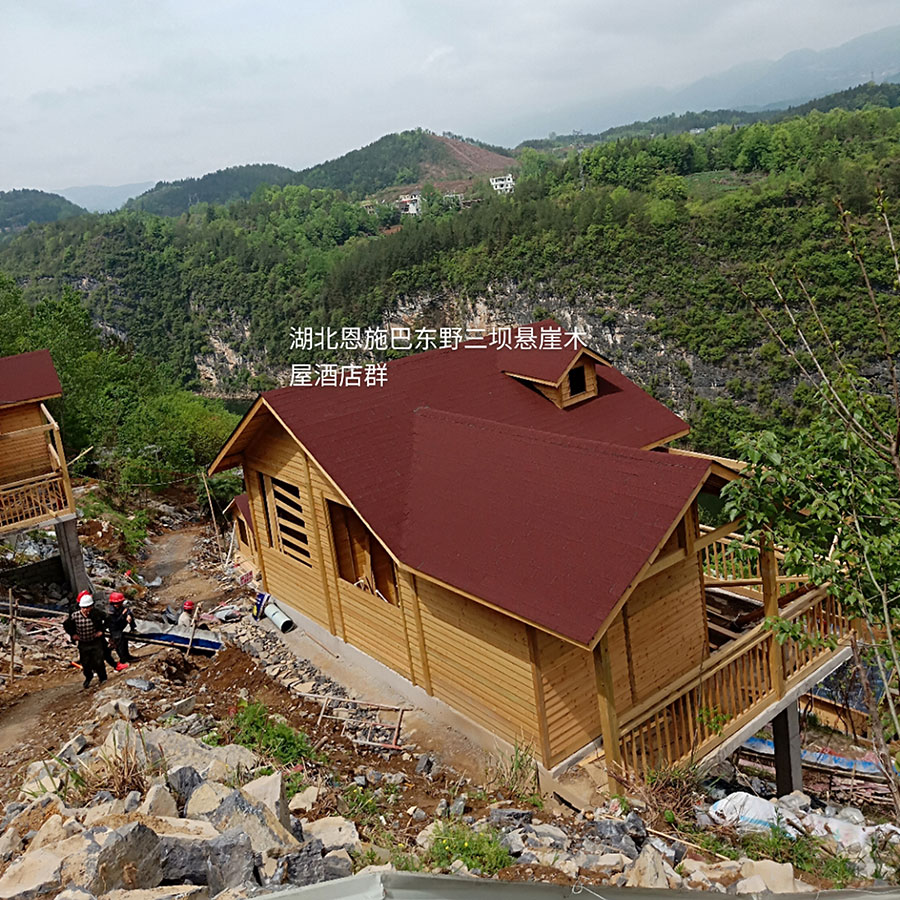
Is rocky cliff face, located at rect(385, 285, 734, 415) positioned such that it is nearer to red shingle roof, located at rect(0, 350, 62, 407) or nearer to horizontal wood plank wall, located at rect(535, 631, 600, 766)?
red shingle roof, located at rect(0, 350, 62, 407)

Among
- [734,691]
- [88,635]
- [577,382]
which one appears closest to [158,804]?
[88,635]

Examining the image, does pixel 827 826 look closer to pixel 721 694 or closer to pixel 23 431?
pixel 721 694

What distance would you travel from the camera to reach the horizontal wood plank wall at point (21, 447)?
637 inches

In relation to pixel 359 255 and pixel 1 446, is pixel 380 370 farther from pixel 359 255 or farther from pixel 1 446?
pixel 359 255

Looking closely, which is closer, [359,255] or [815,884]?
[815,884]

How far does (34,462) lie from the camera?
54.7 ft

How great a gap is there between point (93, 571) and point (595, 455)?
1335 cm

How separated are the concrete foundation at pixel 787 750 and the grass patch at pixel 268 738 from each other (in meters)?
5.88

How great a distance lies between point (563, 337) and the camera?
1362 cm

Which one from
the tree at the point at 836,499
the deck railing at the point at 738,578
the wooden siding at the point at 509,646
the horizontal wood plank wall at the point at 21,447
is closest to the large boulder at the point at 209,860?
the wooden siding at the point at 509,646

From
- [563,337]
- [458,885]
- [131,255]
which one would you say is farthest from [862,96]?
[458,885]

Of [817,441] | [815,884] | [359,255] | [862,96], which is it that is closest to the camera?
[815,884]

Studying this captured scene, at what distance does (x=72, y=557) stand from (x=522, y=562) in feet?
37.7

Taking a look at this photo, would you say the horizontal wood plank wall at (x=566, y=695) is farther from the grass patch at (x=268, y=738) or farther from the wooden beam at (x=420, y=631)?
the grass patch at (x=268, y=738)
